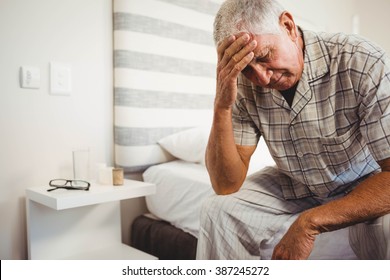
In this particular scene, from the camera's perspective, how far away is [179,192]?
124 cm

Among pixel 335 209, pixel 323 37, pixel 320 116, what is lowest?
pixel 335 209

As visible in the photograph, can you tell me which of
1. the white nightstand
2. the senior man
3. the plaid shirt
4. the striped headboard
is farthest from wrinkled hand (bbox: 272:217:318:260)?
the striped headboard

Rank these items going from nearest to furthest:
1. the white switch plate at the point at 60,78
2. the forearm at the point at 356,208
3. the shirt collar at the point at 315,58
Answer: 1. the forearm at the point at 356,208
2. the shirt collar at the point at 315,58
3. the white switch plate at the point at 60,78

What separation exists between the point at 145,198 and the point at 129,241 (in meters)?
0.17

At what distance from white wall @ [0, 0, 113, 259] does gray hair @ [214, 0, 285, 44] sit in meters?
0.64

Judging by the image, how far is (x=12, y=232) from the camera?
1123 millimetres

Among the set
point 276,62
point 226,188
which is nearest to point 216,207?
point 226,188

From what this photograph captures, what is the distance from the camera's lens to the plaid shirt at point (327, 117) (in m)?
0.69

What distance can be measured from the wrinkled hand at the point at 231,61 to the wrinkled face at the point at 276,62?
0.02m

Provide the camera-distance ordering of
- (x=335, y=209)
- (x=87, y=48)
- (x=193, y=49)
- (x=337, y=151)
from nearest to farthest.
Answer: (x=335, y=209) < (x=337, y=151) < (x=87, y=48) < (x=193, y=49)

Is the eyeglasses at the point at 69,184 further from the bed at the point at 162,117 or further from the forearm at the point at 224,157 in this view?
the forearm at the point at 224,157

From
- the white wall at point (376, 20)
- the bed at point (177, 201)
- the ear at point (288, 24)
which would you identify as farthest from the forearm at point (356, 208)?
the white wall at point (376, 20)
